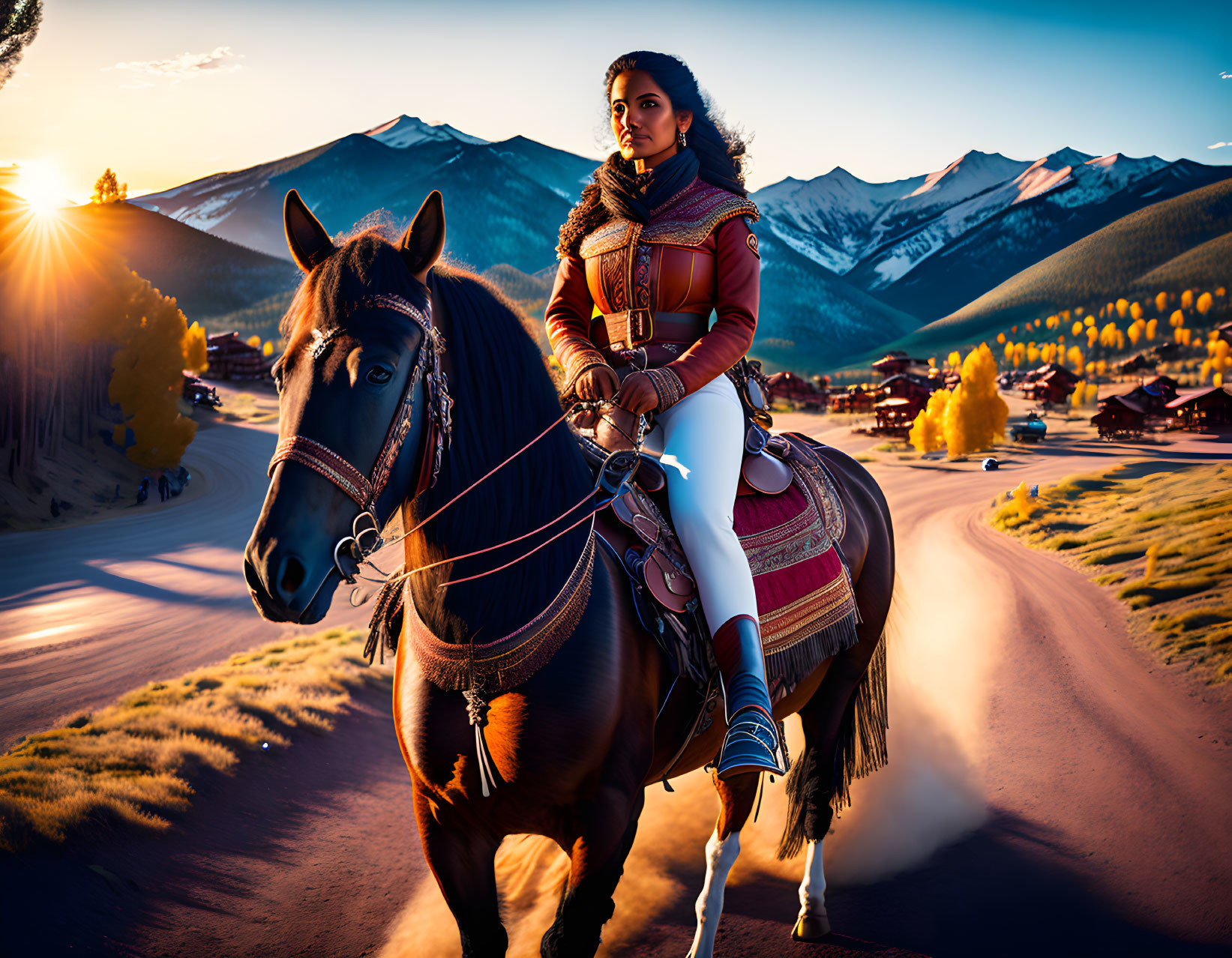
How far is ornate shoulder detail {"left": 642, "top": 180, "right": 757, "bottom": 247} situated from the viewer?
2.90 meters

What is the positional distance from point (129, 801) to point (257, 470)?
18.2 metres

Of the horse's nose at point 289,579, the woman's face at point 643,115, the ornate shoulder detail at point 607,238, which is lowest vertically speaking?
the horse's nose at point 289,579

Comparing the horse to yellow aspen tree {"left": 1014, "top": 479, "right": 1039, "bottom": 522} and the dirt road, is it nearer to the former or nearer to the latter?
the dirt road

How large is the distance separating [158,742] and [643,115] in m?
6.98

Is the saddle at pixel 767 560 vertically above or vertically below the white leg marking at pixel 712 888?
above

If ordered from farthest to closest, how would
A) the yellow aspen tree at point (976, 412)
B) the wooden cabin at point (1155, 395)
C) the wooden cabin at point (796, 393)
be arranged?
1. the wooden cabin at point (796, 393)
2. the yellow aspen tree at point (976, 412)
3. the wooden cabin at point (1155, 395)

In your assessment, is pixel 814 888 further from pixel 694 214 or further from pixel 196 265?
pixel 196 265

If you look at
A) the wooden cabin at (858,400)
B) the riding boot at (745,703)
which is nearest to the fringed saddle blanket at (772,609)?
the riding boot at (745,703)

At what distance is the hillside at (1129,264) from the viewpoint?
28.2 metres

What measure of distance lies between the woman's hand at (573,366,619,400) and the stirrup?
136 cm

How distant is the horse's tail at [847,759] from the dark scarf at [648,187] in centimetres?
342

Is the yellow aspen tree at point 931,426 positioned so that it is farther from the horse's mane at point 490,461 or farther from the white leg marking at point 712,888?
the horse's mane at point 490,461

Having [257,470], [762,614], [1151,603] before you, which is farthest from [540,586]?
[257,470]

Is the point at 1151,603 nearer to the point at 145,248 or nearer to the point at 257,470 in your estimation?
the point at 257,470
